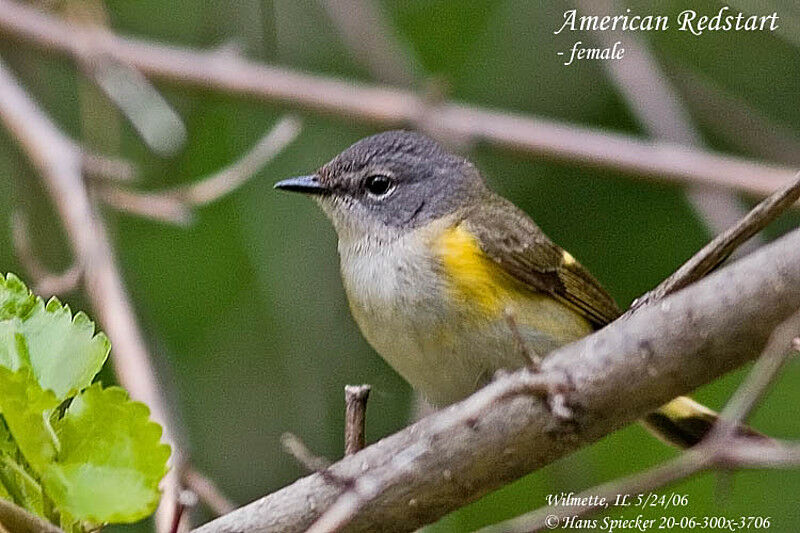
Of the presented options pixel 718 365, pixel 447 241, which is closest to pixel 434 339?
pixel 447 241

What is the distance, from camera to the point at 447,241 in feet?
10.7

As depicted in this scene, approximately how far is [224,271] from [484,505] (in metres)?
1.43

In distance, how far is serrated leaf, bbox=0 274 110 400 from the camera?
123cm

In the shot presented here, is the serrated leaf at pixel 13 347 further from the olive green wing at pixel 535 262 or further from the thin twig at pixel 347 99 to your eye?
the thin twig at pixel 347 99

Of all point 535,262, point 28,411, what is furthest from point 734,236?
point 535,262

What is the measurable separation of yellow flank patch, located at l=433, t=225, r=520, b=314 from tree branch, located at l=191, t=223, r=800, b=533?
1508mm

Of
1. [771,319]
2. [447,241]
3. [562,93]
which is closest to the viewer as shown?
[771,319]

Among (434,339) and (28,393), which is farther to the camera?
(434,339)

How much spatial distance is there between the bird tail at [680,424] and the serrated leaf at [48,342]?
233 centimetres

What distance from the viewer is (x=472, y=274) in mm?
3125

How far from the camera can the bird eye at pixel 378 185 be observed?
3621 millimetres

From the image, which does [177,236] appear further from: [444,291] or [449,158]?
[444,291]

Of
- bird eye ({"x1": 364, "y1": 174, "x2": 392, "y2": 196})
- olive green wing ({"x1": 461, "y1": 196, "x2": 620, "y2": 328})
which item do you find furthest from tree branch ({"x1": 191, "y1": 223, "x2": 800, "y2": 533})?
bird eye ({"x1": 364, "y1": 174, "x2": 392, "y2": 196})

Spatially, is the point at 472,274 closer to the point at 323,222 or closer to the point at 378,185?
the point at 378,185
